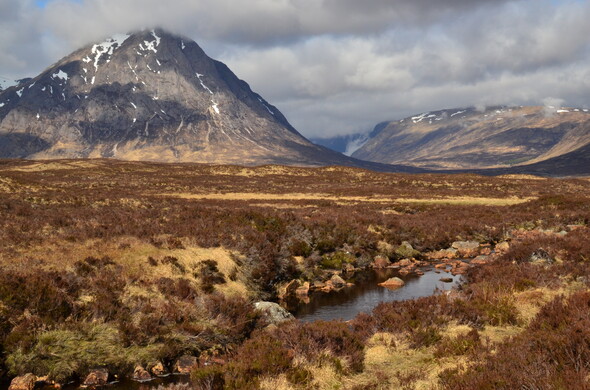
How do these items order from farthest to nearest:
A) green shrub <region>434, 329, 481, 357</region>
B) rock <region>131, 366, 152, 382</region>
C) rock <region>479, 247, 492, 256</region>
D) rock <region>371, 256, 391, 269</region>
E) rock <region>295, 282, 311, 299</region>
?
rock <region>479, 247, 492, 256</region>, rock <region>371, 256, 391, 269</region>, rock <region>295, 282, 311, 299</region>, rock <region>131, 366, 152, 382</region>, green shrub <region>434, 329, 481, 357</region>

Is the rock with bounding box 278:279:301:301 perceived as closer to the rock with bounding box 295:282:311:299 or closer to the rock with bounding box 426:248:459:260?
the rock with bounding box 295:282:311:299

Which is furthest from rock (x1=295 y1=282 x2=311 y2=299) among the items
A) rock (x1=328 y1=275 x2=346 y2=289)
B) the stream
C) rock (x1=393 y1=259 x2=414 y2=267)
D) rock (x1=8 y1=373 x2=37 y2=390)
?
rock (x1=8 y1=373 x2=37 y2=390)

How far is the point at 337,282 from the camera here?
2417cm

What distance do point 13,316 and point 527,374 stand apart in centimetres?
1447

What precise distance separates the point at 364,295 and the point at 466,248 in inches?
522

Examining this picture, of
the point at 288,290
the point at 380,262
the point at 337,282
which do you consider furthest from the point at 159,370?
the point at 380,262

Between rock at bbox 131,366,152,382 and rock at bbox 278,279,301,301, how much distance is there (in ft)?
30.4

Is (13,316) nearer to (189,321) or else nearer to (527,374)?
(189,321)

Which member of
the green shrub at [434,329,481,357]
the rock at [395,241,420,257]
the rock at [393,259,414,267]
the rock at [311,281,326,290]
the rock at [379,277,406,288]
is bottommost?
the rock at [311,281,326,290]

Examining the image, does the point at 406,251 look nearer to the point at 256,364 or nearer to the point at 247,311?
the point at 247,311

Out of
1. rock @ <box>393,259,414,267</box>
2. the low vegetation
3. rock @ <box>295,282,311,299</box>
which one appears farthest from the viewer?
rock @ <box>393,259,414,267</box>

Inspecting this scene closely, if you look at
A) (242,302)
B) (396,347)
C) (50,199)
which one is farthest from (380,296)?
(50,199)

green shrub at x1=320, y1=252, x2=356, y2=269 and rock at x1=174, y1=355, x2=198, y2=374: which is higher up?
green shrub at x1=320, y1=252, x2=356, y2=269

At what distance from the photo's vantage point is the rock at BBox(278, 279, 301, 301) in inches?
873
